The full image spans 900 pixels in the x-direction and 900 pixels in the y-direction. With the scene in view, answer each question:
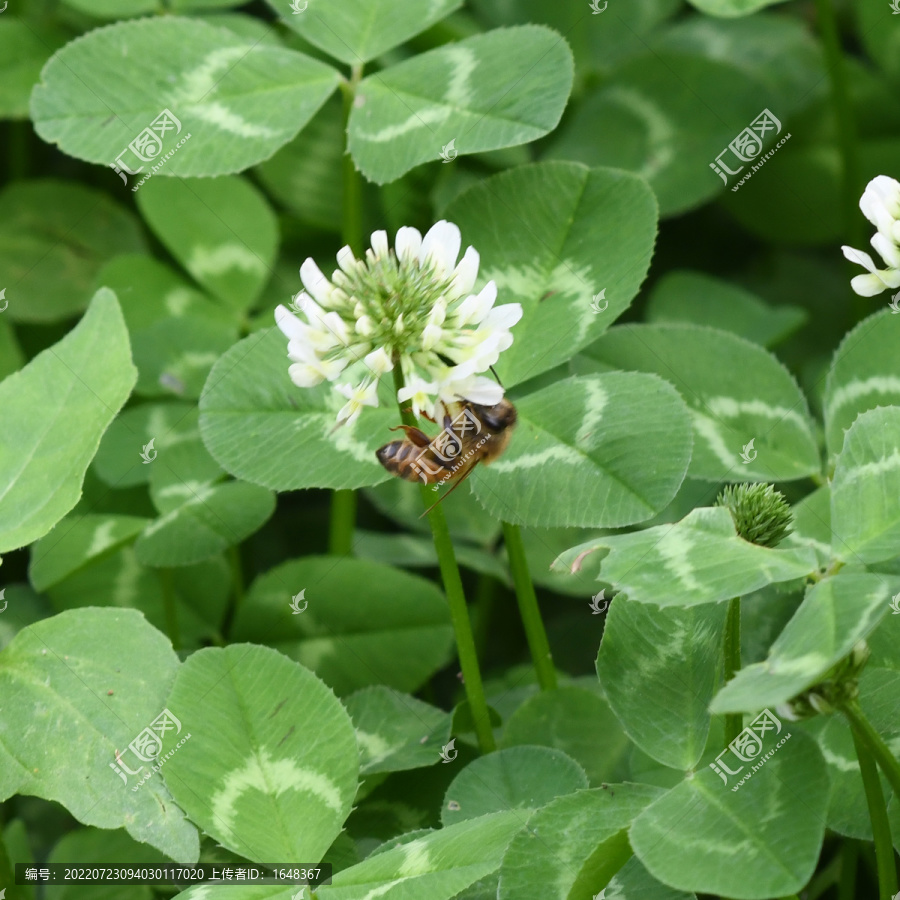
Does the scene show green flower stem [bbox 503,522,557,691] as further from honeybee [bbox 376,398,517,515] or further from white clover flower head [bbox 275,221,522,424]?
white clover flower head [bbox 275,221,522,424]

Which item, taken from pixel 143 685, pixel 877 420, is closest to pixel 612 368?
pixel 877 420

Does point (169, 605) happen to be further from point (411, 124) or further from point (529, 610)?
point (411, 124)

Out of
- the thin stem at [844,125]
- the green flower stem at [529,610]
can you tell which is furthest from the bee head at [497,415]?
the thin stem at [844,125]

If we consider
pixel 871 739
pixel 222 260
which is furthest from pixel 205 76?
pixel 871 739

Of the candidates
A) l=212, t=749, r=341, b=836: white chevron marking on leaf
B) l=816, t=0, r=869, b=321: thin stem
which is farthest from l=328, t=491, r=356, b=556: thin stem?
l=816, t=0, r=869, b=321: thin stem

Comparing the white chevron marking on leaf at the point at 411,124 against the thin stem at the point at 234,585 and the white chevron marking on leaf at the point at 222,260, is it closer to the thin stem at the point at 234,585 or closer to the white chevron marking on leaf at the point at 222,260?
the white chevron marking on leaf at the point at 222,260

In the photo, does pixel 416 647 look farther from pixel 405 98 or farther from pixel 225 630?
pixel 405 98
